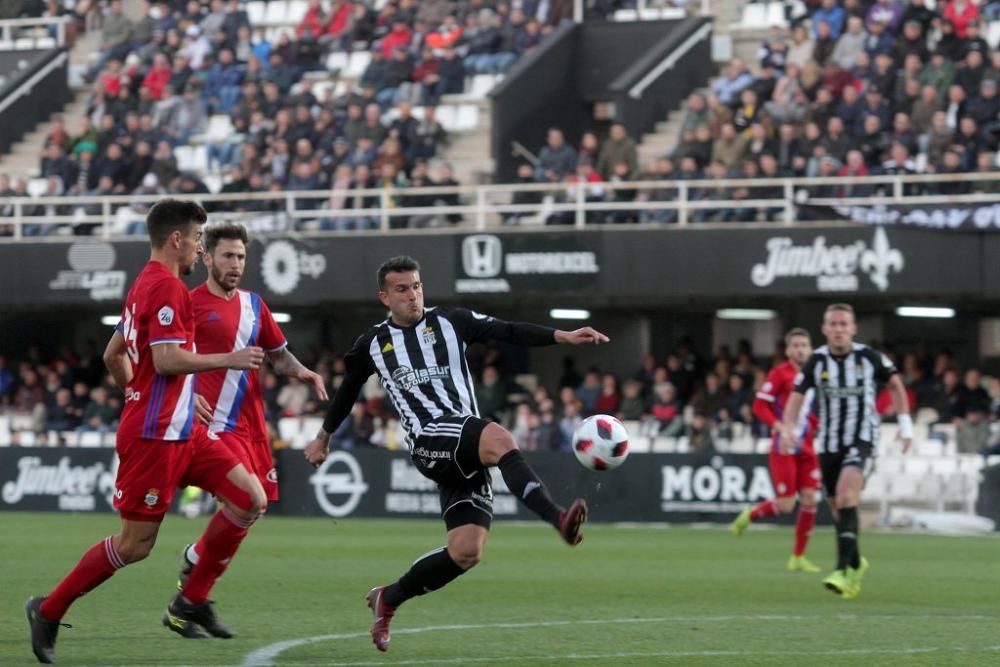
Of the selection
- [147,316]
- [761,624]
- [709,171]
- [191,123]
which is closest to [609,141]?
[709,171]

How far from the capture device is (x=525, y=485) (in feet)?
27.2

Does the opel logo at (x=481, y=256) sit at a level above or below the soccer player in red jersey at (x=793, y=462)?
above

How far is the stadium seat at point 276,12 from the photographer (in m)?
32.9

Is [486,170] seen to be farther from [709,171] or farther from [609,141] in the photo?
[709,171]

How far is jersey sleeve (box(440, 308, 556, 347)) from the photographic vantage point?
8.87m

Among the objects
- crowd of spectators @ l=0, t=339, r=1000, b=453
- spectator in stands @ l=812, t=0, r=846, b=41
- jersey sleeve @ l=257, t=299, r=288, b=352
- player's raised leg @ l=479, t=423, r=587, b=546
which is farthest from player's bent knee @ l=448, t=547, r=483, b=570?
spectator in stands @ l=812, t=0, r=846, b=41

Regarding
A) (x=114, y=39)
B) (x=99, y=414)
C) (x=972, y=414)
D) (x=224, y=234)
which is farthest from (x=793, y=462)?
(x=114, y=39)

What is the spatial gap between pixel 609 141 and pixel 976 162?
5.40 m

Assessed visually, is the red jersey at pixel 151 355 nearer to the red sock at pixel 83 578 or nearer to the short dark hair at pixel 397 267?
the red sock at pixel 83 578

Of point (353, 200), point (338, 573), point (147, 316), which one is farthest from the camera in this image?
point (353, 200)

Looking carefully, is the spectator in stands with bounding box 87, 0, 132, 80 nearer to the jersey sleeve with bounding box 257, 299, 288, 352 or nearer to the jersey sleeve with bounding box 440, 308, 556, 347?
the jersey sleeve with bounding box 257, 299, 288, 352

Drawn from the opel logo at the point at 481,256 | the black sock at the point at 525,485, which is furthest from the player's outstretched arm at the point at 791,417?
the opel logo at the point at 481,256

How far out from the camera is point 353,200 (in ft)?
92.1

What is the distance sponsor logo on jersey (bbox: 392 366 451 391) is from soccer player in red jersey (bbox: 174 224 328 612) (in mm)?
611
